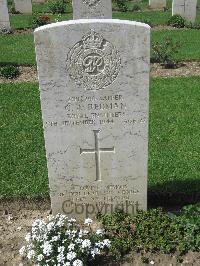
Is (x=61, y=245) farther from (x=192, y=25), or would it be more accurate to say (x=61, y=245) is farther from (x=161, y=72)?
(x=192, y=25)

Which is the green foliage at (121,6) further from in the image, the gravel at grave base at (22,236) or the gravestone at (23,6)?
the gravel at grave base at (22,236)

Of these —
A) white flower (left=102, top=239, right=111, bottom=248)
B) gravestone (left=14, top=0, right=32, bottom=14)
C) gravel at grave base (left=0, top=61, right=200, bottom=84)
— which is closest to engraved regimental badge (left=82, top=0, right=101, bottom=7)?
gravel at grave base (left=0, top=61, right=200, bottom=84)

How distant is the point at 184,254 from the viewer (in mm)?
5219

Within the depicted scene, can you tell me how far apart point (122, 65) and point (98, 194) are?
69.6 inches

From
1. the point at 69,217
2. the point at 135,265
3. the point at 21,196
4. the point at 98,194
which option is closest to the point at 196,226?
the point at 135,265

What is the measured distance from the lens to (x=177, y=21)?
17.4m

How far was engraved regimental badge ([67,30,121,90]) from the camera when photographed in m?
4.84

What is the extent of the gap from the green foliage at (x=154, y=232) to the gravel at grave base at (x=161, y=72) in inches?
267

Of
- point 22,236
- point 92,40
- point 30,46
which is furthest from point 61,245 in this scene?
point 30,46

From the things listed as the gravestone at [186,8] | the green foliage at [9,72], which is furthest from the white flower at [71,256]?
the gravestone at [186,8]

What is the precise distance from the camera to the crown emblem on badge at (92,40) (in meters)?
4.78

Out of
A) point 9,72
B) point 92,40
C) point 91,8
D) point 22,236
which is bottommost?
point 22,236

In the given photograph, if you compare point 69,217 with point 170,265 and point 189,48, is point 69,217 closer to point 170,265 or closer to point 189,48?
point 170,265

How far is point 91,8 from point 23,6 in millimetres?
8943
